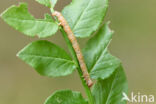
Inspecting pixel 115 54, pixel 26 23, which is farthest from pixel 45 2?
pixel 115 54

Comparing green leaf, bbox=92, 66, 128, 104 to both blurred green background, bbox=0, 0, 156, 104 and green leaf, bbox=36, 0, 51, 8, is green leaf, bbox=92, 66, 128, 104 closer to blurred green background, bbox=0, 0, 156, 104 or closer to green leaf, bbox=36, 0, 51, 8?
green leaf, bbox=36, 0, 51, 8

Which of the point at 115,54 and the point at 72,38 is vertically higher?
the point at 72,38

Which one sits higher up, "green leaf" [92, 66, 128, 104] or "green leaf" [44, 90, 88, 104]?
"green leaf" [44, 90, 88, 104]

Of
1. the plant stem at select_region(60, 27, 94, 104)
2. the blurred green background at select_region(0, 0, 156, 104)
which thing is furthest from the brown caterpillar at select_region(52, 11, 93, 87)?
the blurred green background at select_region(0, 0, 156, 104)

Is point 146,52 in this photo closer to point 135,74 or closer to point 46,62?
point 135,74

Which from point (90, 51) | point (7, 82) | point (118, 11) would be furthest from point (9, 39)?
point (90, 51)

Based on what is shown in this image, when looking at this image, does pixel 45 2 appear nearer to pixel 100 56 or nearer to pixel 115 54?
pixel 100 56
